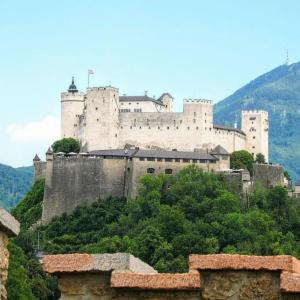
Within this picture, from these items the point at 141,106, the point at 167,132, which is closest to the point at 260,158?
the point at 167,132

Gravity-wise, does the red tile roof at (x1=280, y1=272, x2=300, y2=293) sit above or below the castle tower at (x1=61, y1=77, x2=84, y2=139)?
below

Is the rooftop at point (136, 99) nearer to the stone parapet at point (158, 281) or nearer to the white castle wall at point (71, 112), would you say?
the white castle wall at point (71, 112)

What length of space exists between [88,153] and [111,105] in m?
8.04

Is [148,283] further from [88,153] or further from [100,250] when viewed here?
[88,153]

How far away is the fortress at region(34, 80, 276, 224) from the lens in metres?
117

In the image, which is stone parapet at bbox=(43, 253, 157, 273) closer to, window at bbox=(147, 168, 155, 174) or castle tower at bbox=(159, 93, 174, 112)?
window at bbox=(147, 168, 155, 174)

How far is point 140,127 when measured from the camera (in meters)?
126

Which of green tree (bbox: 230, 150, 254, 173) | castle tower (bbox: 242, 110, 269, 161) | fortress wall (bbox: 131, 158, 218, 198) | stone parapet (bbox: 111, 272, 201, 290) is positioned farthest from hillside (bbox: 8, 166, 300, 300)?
stone parapet (bbox: 111, 272, 201, 290)

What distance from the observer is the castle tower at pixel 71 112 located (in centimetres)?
12988

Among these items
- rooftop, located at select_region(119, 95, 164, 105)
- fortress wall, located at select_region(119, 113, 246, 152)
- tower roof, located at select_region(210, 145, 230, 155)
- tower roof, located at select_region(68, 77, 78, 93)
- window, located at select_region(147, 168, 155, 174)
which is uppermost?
tower roof, located at select_region(68, 77, 78, 93)

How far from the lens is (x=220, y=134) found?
128 meters

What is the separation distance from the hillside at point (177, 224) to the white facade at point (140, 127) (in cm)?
971

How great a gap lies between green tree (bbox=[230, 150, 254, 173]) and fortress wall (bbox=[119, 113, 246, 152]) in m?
3.25

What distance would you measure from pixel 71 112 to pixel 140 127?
31.2 ft
